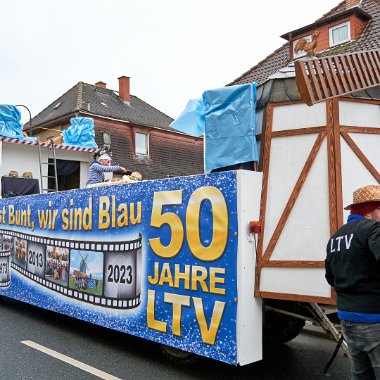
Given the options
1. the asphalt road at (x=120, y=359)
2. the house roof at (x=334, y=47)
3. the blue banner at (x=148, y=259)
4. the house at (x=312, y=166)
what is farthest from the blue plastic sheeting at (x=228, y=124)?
the house roof at (x=334, y=47)

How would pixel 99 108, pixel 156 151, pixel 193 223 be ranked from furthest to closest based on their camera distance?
pixel 156 151
pixel 99 108
pixel 193 223

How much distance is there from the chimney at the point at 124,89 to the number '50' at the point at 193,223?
28.5 m

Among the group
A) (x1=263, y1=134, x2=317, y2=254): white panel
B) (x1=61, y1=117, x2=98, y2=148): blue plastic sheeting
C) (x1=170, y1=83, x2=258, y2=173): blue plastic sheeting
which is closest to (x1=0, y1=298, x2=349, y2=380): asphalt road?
(x1=263, y1=134, x2=317, y2=254): white panel

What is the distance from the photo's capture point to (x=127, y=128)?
2892 centimetres

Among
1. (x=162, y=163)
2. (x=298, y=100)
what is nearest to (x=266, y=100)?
(x=298, y=100)

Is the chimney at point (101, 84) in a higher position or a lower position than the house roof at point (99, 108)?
higher

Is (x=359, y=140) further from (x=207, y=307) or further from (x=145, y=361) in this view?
(x=145, y=361)

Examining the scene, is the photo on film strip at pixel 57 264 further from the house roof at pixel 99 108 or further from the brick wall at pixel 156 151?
the house roof at pixel 99 108

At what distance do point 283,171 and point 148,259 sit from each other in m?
1.78

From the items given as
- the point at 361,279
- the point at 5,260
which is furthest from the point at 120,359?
the point at 5,260

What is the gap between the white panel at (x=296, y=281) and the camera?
3943 millimetres

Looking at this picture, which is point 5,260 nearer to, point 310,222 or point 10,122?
point 10,122

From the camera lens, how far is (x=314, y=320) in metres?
4.37

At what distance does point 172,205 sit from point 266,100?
4.73 feet
